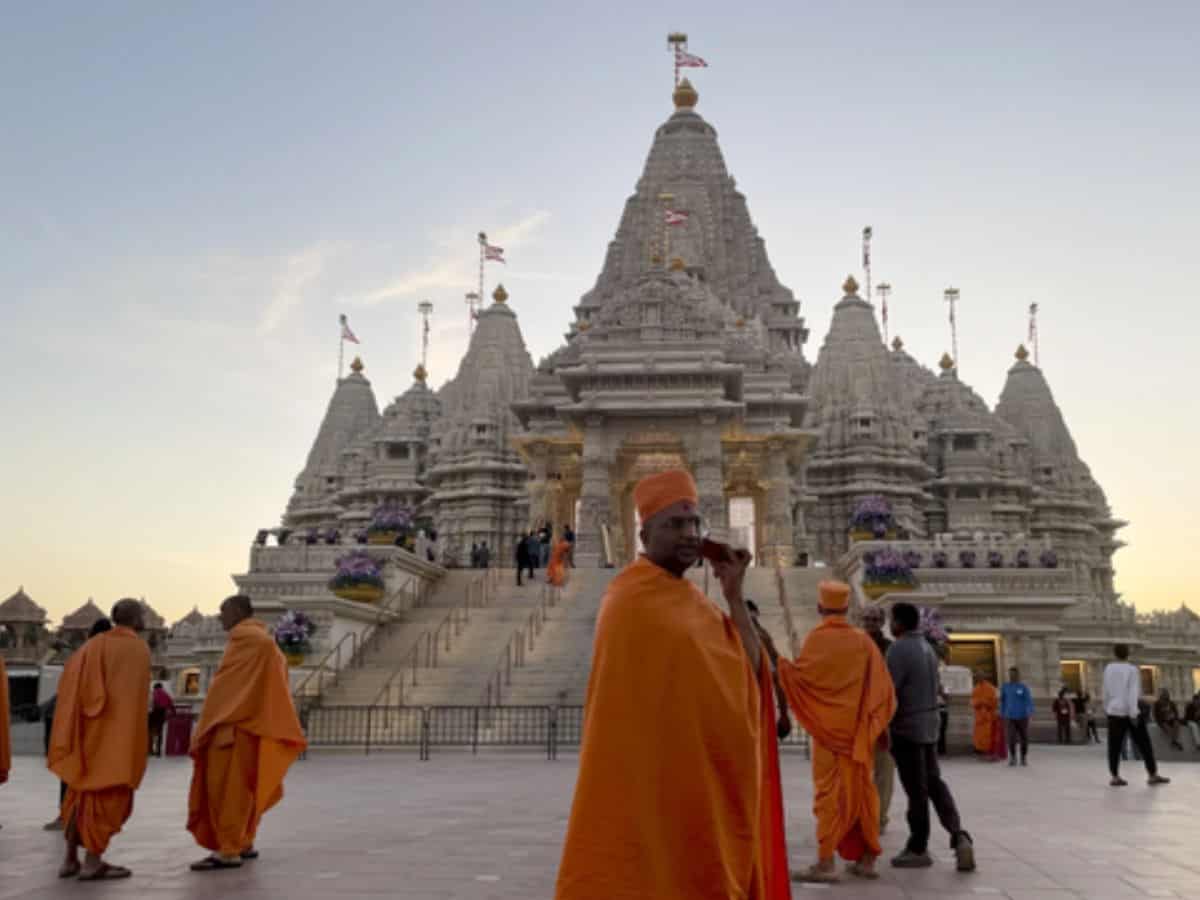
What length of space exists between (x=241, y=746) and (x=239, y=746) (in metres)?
0.01

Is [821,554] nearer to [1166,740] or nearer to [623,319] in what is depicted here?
[623,319]

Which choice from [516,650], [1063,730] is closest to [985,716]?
[1063,730]

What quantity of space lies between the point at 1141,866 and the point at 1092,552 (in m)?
58.1

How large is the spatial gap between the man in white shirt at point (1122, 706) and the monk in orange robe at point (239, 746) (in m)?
9.87

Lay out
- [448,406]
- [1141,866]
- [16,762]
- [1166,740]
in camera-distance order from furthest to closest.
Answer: [448,406]
[1166,740]
[16,762]
[1141,866]

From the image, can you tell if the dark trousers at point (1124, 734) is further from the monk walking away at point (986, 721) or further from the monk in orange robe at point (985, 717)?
the monk in orange robe at point (985, 717)

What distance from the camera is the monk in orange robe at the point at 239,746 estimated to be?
28.3 ft

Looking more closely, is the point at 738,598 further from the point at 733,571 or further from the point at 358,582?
the point at 358,582

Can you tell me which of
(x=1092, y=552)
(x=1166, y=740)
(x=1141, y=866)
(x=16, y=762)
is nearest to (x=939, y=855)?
(x=1141, y=866)

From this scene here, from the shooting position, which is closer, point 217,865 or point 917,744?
point 217,865

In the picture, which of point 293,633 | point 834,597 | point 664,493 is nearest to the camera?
point 664,493

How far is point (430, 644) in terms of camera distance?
25781mm

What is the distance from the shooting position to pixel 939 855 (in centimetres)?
918

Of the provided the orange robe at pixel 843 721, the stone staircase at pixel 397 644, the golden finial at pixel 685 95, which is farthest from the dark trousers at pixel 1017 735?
the golden finial at pixel 685 95
